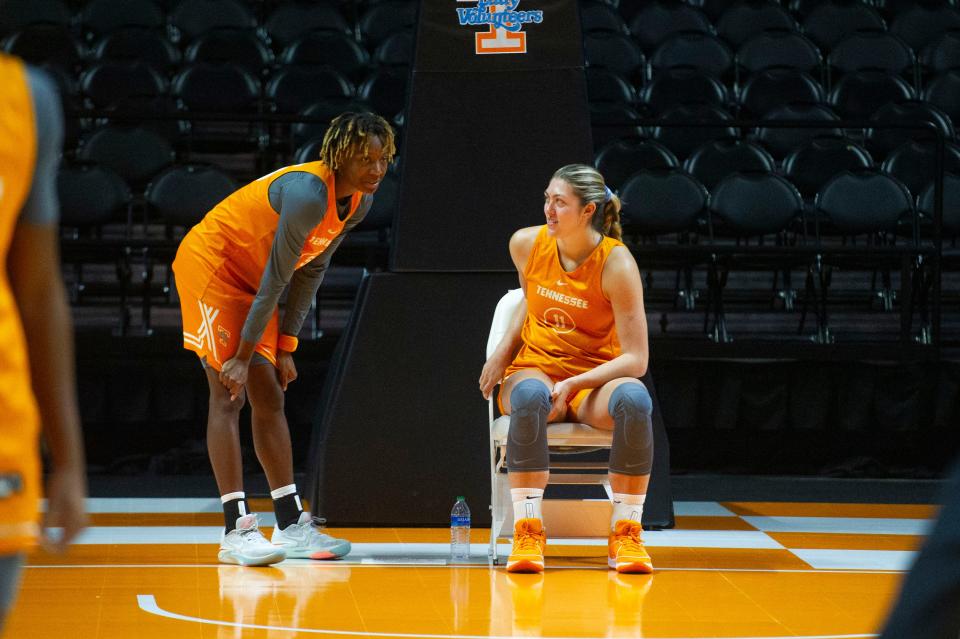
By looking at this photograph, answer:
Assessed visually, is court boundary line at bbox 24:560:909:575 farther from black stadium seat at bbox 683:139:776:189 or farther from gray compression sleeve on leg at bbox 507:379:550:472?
black stadium seat at bbox 683:139:776:189

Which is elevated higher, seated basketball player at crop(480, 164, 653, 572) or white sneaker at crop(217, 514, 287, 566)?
seated basketball player at crop(480, 164, 653, 572)

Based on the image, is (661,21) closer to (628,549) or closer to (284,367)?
(284,367)

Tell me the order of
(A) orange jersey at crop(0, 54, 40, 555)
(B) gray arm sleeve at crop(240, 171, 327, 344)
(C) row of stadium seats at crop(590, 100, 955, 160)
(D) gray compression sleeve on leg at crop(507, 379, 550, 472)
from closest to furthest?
(A) orange jersey at crop(0, 54, 40, 555) < (B) gray arm sleeve at crop(240, 171, 327, 344) < (D) gray compression sleeve on leg at crop(507, 379, 550, 472) < (C) row of stadium seats at crop(590, 100, 955, 160)

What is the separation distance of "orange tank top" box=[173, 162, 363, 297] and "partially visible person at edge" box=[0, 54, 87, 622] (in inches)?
104

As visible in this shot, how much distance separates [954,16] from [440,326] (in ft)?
20.6

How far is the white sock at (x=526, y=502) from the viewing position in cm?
397

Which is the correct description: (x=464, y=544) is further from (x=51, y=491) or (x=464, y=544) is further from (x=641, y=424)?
(x=51, y=491)

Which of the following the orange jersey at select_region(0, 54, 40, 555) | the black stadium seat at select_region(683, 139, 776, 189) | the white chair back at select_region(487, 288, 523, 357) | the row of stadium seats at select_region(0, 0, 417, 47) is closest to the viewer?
the orange jersey at select_region(0, 54, 40, 555)

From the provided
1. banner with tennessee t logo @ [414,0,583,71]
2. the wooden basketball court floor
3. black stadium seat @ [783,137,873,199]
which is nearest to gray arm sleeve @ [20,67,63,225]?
the wooden basketball court floor

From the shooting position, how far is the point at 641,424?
3943mm

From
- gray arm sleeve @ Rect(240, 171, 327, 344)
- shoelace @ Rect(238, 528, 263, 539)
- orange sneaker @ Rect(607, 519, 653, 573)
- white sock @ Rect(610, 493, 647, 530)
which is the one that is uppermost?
gray arm sleeve @ Rect(240, 171, 327, 344)

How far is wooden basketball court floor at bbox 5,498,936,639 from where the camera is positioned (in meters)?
3.25

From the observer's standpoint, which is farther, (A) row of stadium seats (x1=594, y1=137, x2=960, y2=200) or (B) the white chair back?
(A) row of stadium seats (x1=594, y1=137, x2=960, y2=200)

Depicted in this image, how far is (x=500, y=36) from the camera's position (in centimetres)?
502
